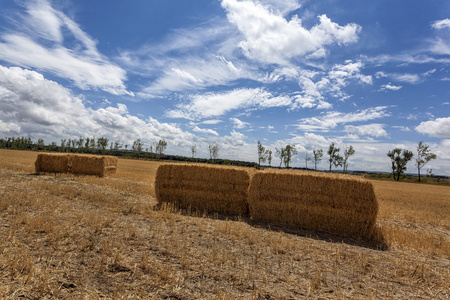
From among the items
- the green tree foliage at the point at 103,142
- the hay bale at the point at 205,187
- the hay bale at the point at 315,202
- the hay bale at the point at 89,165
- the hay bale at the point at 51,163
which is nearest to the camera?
the hay bale at the point at 315,202

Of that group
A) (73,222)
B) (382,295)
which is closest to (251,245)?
(382,295)

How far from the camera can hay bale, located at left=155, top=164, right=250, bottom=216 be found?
11906 millimetres

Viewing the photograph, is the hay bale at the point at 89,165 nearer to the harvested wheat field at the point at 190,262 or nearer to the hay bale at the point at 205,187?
the hay bale at the point at 205,187

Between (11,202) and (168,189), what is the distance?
641 cm

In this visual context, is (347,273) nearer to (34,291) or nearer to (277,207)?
(277,207)

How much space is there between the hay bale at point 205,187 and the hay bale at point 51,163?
15.9 m

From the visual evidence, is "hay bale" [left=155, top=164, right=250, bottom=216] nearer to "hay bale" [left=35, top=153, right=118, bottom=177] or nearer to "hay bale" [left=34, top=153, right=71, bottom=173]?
"hay bale" [left=35, top=153, right=118, bottom=177]

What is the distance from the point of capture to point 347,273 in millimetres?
5547

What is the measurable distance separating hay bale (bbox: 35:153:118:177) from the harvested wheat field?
48.5 ft

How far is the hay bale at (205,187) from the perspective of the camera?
1191 centimetres

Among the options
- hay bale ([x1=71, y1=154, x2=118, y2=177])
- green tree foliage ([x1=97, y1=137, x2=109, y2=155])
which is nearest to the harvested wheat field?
hay bale ([x1=71, y1=154, x2=118, y2=177])

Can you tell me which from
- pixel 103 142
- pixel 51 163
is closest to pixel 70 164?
pixel 51 163

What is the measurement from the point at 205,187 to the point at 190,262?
7.01m

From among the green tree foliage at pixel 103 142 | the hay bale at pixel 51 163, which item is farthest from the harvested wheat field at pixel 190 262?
the green tree foliage at pixel 103 142
